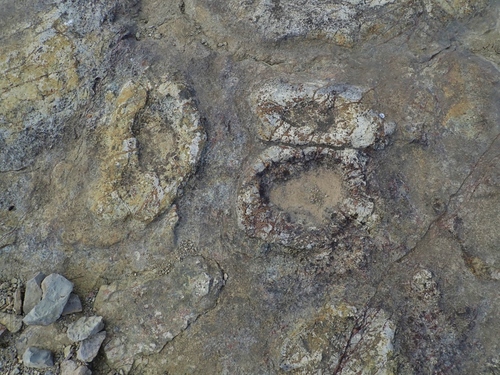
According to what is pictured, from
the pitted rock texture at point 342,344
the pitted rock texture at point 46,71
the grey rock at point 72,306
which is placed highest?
the pitted rock texture at point 46,71

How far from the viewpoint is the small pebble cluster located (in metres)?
3.95

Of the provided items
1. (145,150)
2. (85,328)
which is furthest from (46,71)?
(85,328)

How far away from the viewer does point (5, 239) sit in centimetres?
443

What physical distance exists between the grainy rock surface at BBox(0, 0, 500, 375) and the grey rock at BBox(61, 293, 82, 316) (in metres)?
0.07

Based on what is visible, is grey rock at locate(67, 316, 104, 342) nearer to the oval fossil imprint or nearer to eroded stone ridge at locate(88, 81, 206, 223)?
eroded stone ridge at locate(88, 81, 206, 223)

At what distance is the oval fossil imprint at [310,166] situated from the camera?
13.4ft

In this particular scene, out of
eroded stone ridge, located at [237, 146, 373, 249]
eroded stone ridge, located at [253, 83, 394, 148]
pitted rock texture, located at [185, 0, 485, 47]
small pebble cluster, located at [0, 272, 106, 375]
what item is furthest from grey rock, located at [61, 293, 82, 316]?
pitted rock texture, located at [185, 0, 485, 47]

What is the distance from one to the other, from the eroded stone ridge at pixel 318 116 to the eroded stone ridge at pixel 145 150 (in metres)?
0.70

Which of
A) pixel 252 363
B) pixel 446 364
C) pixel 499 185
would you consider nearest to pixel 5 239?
pixel 252 363

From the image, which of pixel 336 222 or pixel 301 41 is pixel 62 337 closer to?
pixel 336 222

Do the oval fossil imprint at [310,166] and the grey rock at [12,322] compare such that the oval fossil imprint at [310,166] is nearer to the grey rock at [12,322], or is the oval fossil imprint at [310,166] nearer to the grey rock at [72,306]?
the grey rock at [72,306]

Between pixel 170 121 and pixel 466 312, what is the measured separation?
319 cm

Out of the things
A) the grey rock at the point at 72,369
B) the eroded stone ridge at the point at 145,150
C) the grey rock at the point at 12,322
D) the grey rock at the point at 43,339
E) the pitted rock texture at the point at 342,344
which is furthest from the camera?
the eroded stone ridge at the point at 145,150

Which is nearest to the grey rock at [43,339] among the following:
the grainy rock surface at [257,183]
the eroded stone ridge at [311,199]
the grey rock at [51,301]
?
the grainy rock surface at [257,183]
